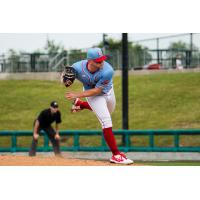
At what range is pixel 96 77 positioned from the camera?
1157 centimetres

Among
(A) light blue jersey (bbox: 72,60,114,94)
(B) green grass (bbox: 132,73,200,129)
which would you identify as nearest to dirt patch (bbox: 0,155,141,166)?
(A) light blue jersey (bbox: 72,60,114,94)

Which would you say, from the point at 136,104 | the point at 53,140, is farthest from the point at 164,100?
the point at 53,140

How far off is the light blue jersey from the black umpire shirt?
5.03 metres

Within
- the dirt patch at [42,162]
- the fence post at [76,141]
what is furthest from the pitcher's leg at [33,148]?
the dirt patch at [42,162]

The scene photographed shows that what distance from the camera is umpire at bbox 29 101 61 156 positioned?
16516 millimetres

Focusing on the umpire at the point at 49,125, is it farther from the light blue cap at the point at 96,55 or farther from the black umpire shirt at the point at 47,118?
the light blue cap at the point at 96,55

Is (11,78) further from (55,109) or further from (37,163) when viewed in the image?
(37,163)

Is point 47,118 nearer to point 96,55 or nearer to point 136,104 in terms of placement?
point 136,104

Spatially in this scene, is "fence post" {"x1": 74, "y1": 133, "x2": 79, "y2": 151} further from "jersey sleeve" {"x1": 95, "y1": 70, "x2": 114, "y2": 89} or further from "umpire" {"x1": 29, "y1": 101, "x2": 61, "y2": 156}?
"jersey sleeve" {"x1": 95, "y1": 70, "x2": 114, "y2": 89}

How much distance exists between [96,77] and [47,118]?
208 inches

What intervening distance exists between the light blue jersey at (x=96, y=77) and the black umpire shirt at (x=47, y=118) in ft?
16.5

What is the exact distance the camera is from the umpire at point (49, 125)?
16516mm
